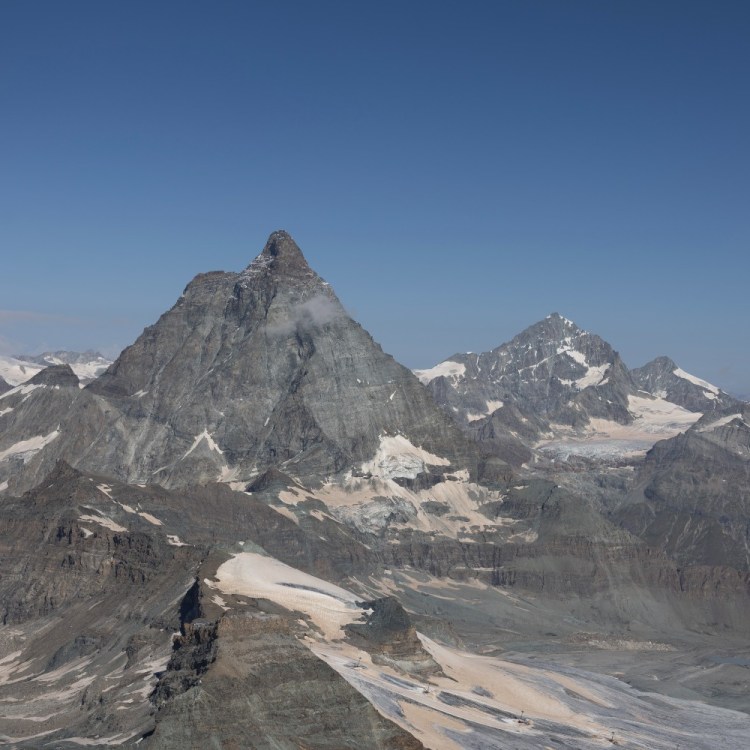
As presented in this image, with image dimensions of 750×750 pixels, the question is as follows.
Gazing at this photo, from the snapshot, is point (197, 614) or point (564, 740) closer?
point (564, 740)

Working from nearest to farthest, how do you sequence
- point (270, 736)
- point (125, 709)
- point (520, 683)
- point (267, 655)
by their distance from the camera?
point (270, 736) → point (267, 655) → point (125, 709) → point (520, 683)

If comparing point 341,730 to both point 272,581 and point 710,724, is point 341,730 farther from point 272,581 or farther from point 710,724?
point 710,724

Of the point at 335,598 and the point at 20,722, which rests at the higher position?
the point at 335,598

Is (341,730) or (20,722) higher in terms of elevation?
(341,730)

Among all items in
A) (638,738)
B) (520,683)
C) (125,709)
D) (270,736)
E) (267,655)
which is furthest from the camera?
(520,683)

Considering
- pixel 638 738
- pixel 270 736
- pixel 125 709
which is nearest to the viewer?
pixel 270 736

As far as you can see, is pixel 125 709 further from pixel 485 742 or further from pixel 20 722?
pixel 485 742

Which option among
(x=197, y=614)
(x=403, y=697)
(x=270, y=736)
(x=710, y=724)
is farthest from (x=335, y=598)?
(x=270, y=736)

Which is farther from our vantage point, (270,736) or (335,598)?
(335,598)

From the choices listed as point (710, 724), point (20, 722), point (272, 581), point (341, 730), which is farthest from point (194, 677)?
point (710, 724)
